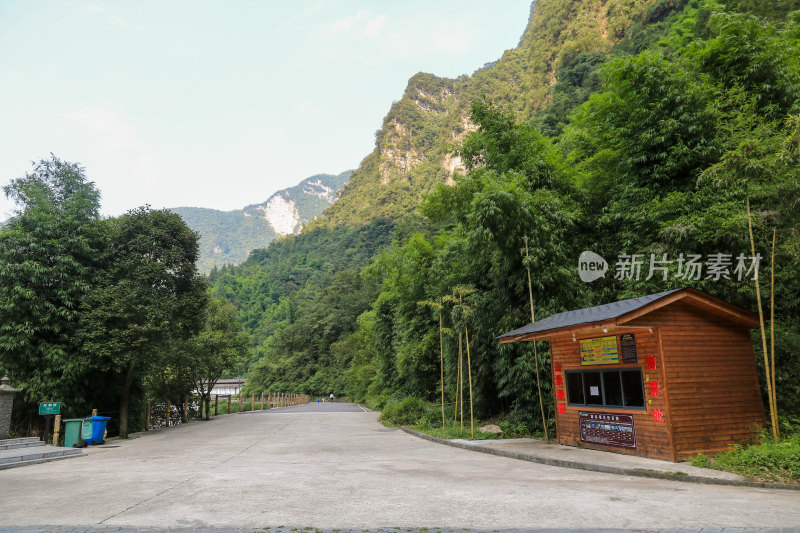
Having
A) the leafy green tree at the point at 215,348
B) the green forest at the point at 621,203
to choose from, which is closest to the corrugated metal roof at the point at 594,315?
the green forest at the point at 621,203

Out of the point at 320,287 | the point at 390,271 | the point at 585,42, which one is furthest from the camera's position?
the point at 320,287

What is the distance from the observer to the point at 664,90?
9.92 m

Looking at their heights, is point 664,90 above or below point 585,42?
below

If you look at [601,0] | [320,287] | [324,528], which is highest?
[601,0]

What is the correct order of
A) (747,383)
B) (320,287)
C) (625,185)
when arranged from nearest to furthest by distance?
(747,383) < (625,185) < (320,287)

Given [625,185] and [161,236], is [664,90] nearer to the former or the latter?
[625,185]

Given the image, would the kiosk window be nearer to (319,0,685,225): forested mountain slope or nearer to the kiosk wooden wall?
the kiosk wooden wall

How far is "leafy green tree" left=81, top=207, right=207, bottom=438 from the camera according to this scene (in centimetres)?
1230

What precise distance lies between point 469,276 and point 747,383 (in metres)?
7.27

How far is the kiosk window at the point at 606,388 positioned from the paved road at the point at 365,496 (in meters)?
1.91

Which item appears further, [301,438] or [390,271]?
[390,271]

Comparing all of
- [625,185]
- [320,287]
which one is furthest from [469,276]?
[320,287]

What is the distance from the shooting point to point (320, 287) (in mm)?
83625

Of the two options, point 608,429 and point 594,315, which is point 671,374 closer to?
point 594,315
